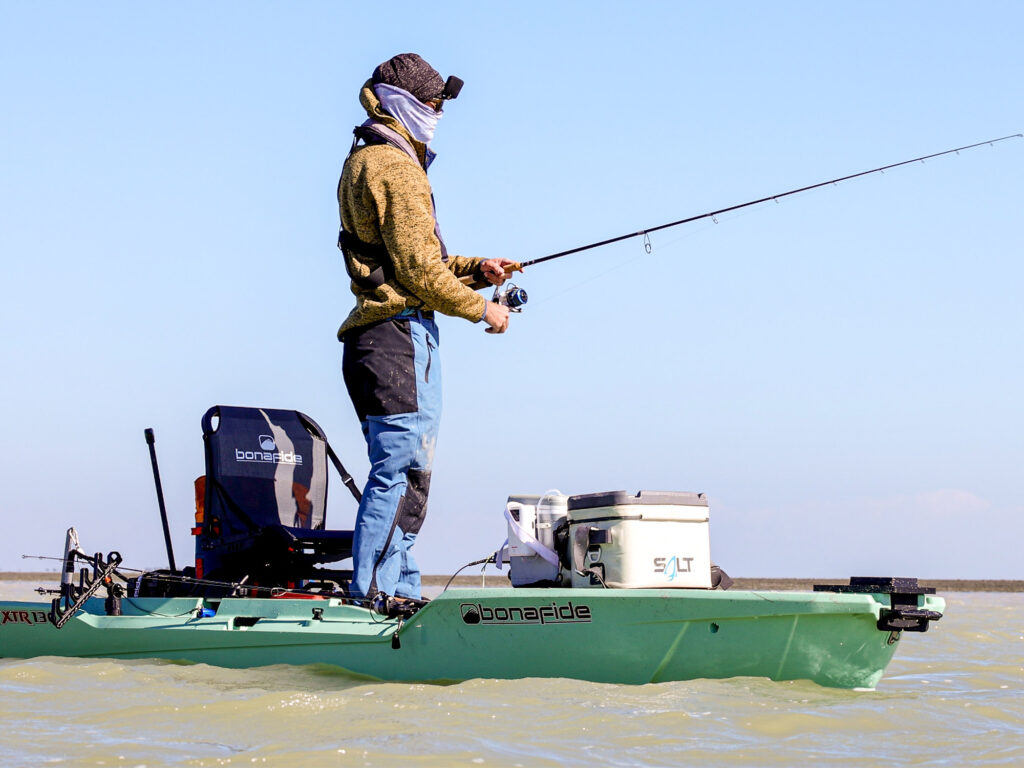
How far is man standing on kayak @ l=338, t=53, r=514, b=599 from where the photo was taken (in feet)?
17.6

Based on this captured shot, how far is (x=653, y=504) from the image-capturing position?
499 cm

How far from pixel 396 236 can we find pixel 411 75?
82 centimetres

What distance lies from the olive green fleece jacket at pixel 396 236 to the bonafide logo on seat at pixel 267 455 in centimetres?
143

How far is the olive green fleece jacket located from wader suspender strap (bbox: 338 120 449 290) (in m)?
0.02

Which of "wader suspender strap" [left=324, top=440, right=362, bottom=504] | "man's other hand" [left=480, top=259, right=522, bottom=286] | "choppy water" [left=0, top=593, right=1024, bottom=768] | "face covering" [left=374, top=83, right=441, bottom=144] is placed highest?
"face covering" [left=374, top=83, right=441, bottom=144]

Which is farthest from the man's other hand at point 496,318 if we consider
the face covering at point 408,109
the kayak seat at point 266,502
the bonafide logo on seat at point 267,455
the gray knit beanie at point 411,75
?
the bonafide logo on seat at point 267,455

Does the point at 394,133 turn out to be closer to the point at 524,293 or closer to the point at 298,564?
the point at 524,293

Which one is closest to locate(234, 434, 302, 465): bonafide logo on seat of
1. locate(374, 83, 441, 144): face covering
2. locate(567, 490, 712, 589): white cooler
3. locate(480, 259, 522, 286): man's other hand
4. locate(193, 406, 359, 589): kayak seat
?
locate(193, 406, 359, 589): kayak seat

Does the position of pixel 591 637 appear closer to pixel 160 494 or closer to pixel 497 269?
pixel 497 269

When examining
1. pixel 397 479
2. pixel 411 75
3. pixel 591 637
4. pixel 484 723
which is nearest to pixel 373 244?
pixel 411 75

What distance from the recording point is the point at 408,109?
5.63 meters

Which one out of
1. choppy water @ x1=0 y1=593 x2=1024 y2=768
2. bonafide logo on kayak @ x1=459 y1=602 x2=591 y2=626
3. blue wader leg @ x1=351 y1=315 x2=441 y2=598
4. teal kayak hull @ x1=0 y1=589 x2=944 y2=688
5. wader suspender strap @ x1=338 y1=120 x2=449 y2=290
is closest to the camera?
choppy water @ x1=0 y1=593 x2=1024 y2=768

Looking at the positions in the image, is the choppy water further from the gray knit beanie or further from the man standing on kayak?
the gray knit beanie

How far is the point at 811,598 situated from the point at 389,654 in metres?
1.79
